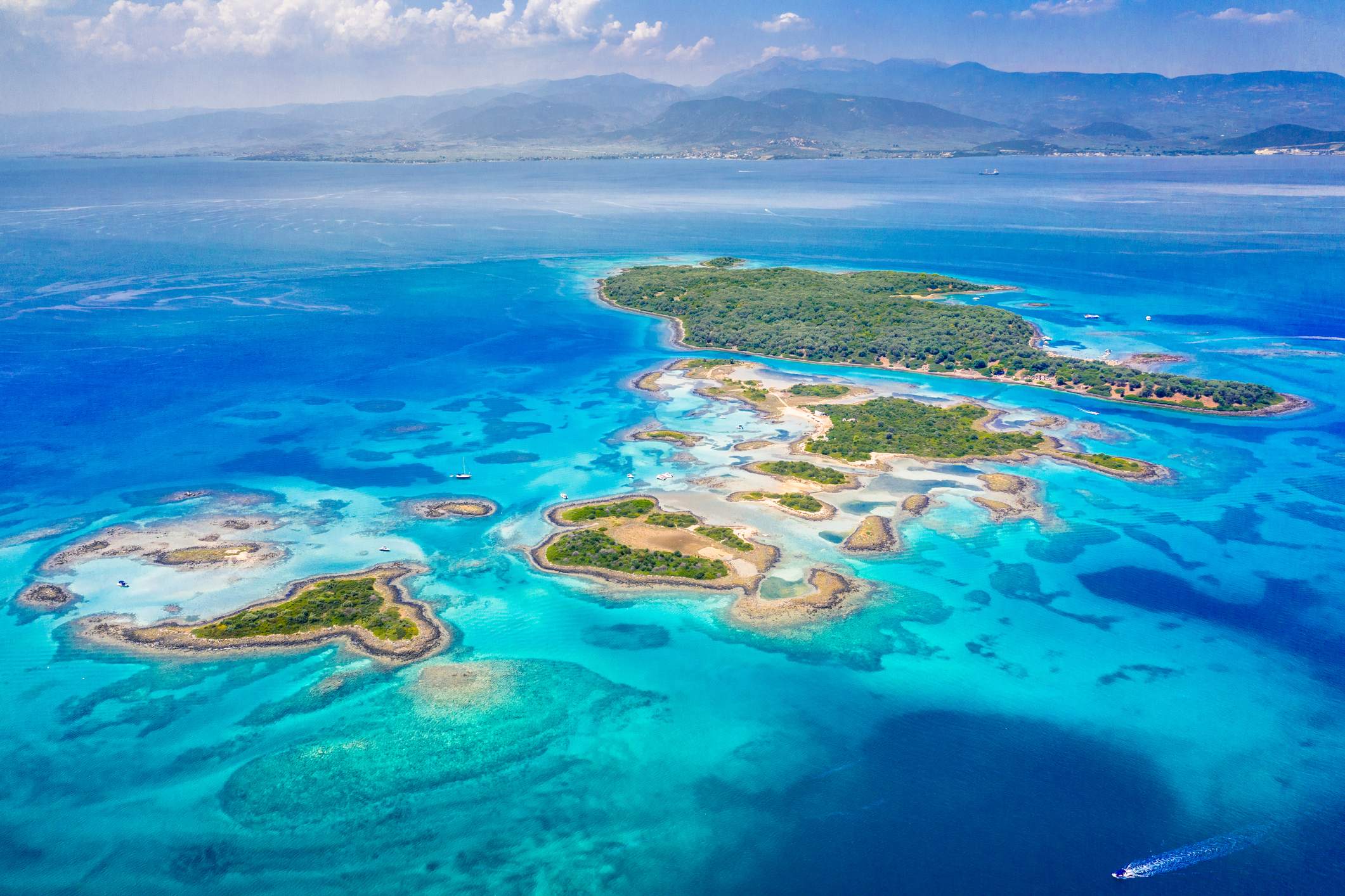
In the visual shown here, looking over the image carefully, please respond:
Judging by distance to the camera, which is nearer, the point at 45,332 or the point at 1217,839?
the point at 1217,839

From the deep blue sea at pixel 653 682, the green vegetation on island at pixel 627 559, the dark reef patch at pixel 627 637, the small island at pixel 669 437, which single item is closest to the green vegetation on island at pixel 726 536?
the green vegetation on island at pixel 627 559

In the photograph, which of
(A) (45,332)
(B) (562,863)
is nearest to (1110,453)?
(B) (562,863)

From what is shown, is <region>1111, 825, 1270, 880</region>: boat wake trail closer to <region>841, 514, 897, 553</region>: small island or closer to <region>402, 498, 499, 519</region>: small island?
<region>841, 514, 897, 553</region>: small island

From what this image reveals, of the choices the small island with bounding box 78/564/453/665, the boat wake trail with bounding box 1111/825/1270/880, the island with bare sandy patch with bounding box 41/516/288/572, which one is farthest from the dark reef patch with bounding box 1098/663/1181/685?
the island with bare sandy patch with bounding box 41/516/288/572

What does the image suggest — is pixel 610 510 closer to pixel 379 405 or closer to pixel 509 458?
pixel 509 458

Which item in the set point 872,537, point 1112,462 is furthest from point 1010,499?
point 872,537

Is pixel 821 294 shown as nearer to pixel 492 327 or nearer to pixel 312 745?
pixel 492 327
